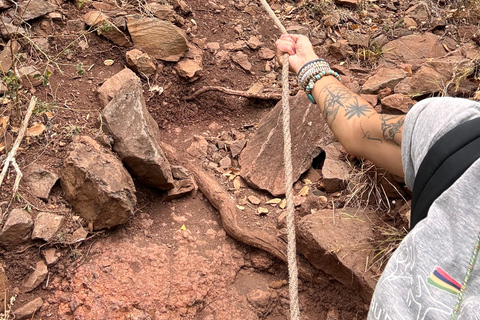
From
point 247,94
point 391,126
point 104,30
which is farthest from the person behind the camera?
point 247,94

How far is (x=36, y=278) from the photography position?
2.05 meters

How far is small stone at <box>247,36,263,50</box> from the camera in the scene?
11.9 ft

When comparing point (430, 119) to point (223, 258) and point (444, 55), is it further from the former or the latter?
point (444, 55)

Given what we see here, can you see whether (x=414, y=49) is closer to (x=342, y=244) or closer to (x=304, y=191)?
(x=304, y=191)

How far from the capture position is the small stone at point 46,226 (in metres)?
2.10

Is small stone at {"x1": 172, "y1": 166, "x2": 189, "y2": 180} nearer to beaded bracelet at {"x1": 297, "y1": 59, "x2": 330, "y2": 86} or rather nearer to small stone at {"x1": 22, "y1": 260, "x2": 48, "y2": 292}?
small stone at {"x1": 22, "y1": 260, "x2": 48, "y2": 292}

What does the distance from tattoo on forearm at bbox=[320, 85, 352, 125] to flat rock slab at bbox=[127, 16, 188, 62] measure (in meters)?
1.81

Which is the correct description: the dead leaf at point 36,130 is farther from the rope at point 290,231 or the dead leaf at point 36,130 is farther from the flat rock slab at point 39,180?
the rope at point 290,231

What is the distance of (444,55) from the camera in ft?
10.4

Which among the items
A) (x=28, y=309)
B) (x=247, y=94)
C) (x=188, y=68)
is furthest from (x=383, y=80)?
(x=28, y=309)

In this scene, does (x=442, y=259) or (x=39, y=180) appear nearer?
(x=442, y=259)

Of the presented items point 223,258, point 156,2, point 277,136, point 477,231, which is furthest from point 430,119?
point 156,2

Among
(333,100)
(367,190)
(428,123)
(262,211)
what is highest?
(428,123)

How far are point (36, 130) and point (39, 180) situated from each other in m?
0.36
